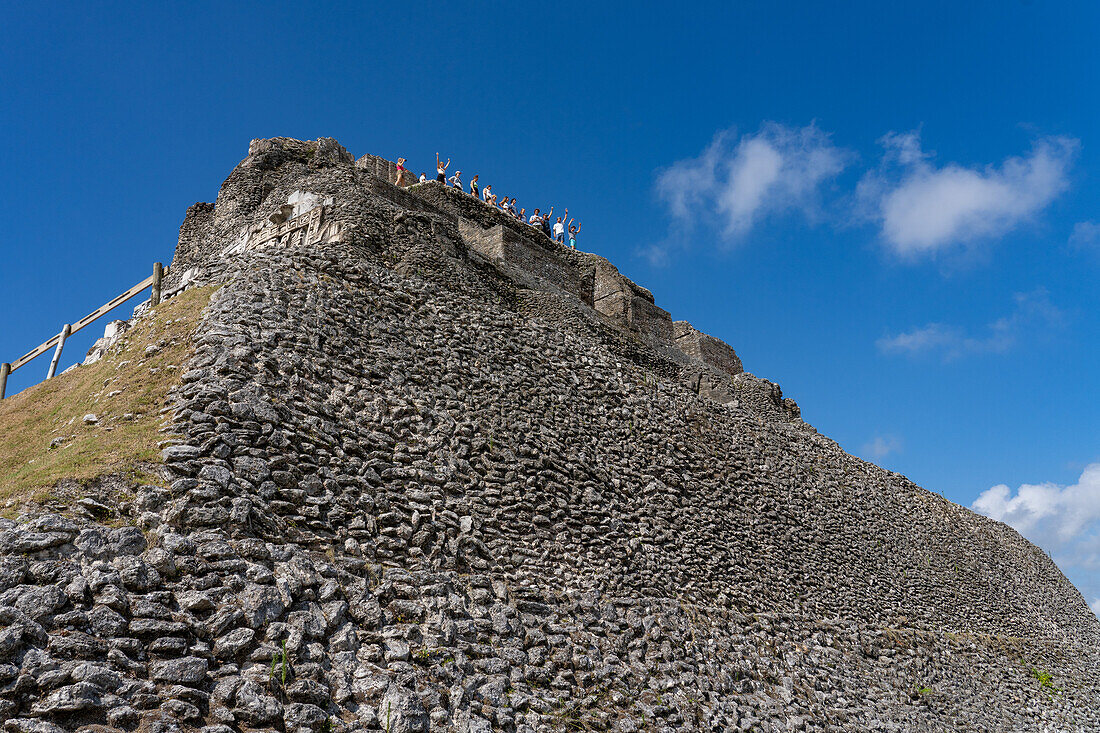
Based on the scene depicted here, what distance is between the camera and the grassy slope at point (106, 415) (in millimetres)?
7922

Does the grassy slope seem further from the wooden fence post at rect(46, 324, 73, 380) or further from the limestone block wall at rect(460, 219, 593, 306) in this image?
the limestone block wall at rect(460, 219, 593, 306)

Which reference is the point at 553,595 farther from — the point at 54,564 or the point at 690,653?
the point at 54,564

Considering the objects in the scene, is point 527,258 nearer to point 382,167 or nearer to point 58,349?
point 382,167

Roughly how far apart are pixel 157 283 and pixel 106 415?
8.91 meters

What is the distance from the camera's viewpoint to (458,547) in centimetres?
966

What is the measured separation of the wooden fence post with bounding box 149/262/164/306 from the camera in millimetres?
17219

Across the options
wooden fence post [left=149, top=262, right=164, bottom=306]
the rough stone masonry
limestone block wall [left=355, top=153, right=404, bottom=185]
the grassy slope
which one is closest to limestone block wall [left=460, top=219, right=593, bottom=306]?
the rough stone masonry

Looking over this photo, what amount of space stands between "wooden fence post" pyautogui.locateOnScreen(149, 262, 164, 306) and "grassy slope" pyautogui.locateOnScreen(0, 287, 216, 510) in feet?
9.73

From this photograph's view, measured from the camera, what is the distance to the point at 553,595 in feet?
33.0

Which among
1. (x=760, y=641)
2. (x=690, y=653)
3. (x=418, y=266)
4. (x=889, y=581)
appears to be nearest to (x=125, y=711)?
(x=690, y=653)

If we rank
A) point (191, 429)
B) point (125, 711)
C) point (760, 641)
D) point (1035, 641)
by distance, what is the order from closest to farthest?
point (125, 711)
point (191, 429)
point (760, 641)
point (1035, 641)

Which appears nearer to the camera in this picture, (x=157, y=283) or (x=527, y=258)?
(x=157, y=283)

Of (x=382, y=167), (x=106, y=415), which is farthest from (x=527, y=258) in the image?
(x=106, y=415)

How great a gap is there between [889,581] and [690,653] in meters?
10.2
